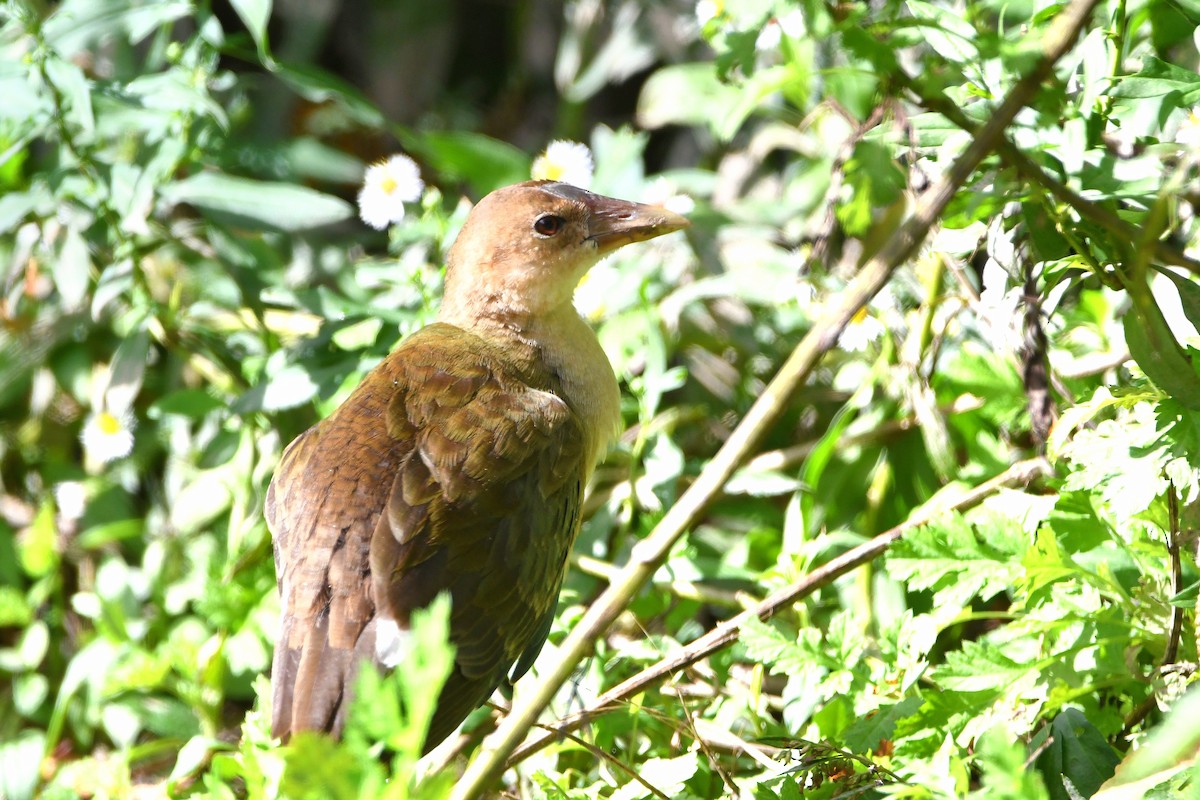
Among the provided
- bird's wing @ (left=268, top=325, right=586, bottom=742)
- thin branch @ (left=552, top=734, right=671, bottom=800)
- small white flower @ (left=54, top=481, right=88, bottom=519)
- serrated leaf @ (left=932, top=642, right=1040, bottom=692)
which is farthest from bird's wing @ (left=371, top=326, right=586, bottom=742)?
small white flower @ (left=54, top=481, right=88, bottom=519)

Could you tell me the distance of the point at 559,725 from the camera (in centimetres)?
225

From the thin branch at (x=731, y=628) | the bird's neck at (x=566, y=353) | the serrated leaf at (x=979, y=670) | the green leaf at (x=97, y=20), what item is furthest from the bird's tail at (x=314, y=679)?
the green leaf at (x=97, y=20)

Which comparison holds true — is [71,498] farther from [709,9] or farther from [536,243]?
[709,9]

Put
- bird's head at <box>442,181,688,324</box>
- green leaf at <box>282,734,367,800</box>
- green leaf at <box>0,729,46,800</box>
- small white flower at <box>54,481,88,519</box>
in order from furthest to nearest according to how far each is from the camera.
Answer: small white flower at <box>54,481,88,519</box>, green leaf at <box>0,729,46,800</box>, bird's head at <box>442,181,688,324</box>, green leaf at <box>282,734,367,800</box>

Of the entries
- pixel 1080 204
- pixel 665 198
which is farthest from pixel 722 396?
pixel 1080 204

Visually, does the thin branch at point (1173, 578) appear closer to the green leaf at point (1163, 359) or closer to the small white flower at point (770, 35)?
the green leaf at point (1163, 359)

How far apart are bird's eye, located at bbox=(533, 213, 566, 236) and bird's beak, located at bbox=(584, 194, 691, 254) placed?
0.07 metres

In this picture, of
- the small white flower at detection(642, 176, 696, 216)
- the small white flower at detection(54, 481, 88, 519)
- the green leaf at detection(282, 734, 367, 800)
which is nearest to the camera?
the green leaf at detection(282, 734, 367, 800)

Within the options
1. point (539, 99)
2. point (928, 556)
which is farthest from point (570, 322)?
point (539, 99)

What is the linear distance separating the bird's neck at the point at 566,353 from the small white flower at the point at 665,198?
63cm

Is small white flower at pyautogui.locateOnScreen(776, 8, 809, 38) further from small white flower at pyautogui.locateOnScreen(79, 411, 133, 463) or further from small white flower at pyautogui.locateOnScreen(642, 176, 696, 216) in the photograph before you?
small white flower at pyautogui.locateOnScreen(79, 411, 133, 463)

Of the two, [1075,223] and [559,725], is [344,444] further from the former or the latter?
[1075,223]

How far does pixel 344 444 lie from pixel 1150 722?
4.98ft

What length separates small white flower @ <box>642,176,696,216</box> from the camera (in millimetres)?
3432
